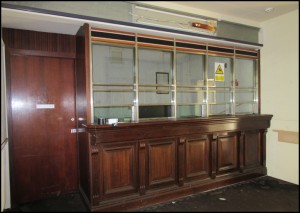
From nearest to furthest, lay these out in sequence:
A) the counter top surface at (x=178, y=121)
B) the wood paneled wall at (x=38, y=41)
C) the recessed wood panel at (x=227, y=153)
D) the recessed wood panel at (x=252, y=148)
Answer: the counter top surface at (x=178, y=121)
the wood paneled wall at (x=38, y=41)
the recessed wood panel at (x=227, y=153)
the recessed wood panel at (x=252, y=148)

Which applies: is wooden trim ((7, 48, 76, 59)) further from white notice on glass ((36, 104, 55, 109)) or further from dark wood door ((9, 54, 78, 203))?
white notice on glass ((36, 104, 55, 109))

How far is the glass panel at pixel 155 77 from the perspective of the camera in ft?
10.5

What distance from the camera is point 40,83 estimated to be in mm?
3023

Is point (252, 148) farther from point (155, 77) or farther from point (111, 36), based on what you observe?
point (111, 36)

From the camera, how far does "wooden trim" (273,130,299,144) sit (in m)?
3.37

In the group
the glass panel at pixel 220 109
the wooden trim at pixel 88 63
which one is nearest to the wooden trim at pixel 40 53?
the wooden trim at pixel 88 63

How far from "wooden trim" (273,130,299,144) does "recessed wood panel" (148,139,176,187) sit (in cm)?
195

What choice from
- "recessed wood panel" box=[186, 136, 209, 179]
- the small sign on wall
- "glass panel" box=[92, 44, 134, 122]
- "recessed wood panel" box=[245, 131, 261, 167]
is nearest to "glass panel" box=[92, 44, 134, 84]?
"glass panel" box=[92, 44, 134, 122]

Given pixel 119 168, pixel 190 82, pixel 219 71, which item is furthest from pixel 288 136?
pixel 119 168

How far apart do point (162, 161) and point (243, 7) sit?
2.43m

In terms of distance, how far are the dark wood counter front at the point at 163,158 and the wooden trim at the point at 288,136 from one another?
26cm

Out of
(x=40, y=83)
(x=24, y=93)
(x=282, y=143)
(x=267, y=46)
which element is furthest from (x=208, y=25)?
(x=24, y=93)

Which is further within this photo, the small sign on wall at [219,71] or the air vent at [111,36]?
the small sign on wall at [219,71]

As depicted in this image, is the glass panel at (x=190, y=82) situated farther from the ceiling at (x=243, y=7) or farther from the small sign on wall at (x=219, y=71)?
the ceiling at (x=243, y=7)
